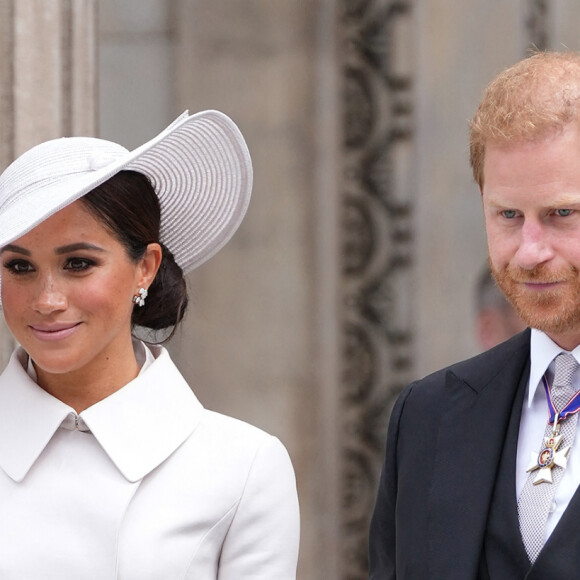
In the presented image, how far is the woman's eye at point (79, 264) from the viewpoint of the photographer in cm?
299

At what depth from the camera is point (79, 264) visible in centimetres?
A: 299

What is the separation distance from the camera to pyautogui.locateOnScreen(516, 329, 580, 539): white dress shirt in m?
2.77

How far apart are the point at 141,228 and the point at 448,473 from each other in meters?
0.84

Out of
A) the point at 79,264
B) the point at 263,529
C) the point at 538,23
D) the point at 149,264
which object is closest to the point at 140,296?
the point at 149,264

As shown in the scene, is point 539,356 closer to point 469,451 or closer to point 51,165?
point 469,451

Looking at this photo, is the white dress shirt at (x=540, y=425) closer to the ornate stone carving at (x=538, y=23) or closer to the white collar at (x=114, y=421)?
the white collar at (x=114, y=421)

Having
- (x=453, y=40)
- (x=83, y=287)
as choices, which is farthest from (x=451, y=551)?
(x=453, y=40)

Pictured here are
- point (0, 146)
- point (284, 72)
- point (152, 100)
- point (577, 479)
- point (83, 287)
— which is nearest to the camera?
point (577, 479)

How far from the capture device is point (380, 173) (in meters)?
5.62

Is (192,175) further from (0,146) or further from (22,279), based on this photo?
(0,146)

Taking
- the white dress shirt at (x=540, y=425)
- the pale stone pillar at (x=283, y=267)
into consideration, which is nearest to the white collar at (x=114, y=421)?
the white dress shirt at (x=540, y=425)

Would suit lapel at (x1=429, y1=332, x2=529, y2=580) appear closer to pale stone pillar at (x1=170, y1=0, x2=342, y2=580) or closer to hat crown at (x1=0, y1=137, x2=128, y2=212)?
hat crown at (x1=0, y1=137, x2=128, y2=212)

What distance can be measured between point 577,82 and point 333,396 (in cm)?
297

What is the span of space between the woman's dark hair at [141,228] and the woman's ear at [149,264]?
18 mm
